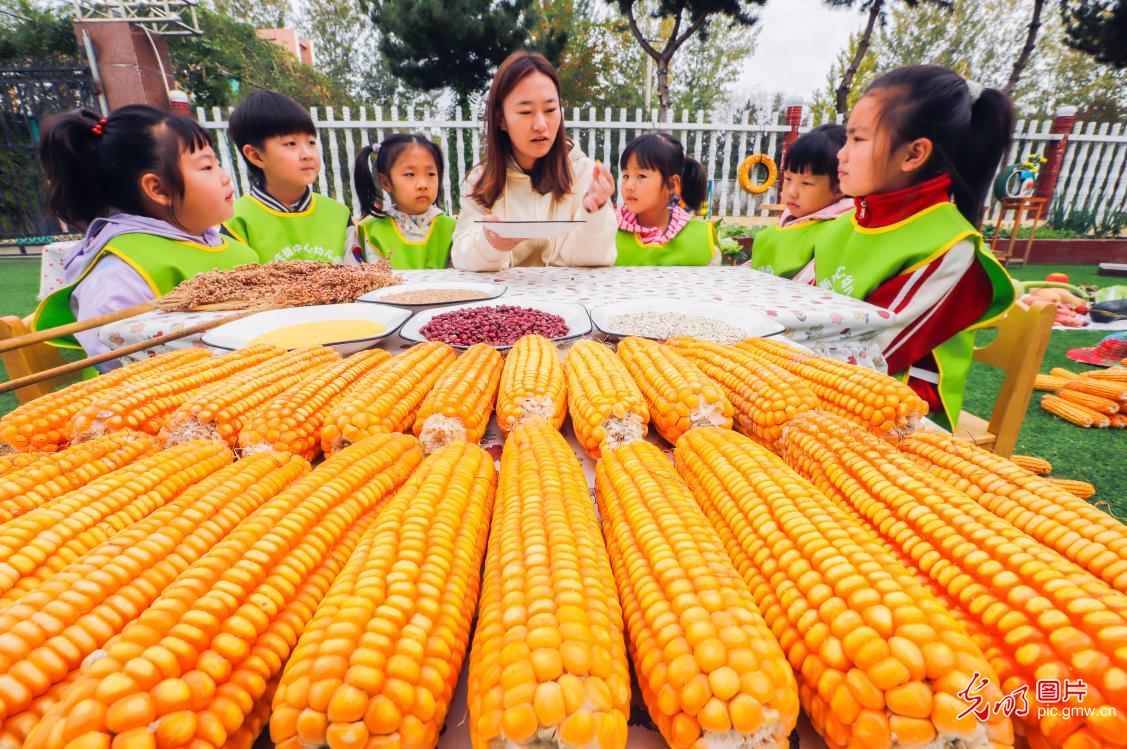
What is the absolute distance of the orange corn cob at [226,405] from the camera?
1163 mm

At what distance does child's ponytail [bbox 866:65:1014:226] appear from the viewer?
244cm

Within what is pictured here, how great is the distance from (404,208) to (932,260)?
14.1ft

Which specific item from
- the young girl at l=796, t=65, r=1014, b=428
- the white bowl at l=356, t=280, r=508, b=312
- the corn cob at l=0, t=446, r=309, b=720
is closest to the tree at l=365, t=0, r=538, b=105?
the white bowl at l=356, t=280, r=508, b=312

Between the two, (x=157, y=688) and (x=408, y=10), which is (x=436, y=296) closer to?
(x=157, y=688)

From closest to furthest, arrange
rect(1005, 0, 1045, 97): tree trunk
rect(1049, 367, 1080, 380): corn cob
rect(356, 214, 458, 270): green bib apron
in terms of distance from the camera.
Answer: rect(1049, 367, 1080, 380): corn cob < rect(356, 214, 458, 270): green bib apron < rect(1005, 0, 1045, 97): tree trunk

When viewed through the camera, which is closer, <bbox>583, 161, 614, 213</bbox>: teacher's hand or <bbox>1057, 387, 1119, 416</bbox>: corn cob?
<bbox>583, 161, 614, 213</bbox>: teacher's hand

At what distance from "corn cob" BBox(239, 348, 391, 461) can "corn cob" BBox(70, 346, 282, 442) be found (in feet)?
A: 0.94

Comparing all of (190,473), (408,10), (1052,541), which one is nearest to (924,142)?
(1052,541)

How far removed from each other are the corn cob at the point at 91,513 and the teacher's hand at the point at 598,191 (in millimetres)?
3015

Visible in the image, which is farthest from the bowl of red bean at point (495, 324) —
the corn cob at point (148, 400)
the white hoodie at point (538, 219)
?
the white hoodie at point (538, 219)

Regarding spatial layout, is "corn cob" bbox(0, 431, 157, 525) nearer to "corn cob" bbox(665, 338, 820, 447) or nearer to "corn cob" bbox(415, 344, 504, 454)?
"corn cob" bbox(415, 344, 504, 454)

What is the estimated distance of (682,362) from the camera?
1477 mm

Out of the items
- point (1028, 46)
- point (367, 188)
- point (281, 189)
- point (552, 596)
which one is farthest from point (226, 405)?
point (1028, 46)

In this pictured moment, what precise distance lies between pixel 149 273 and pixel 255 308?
0.84m
